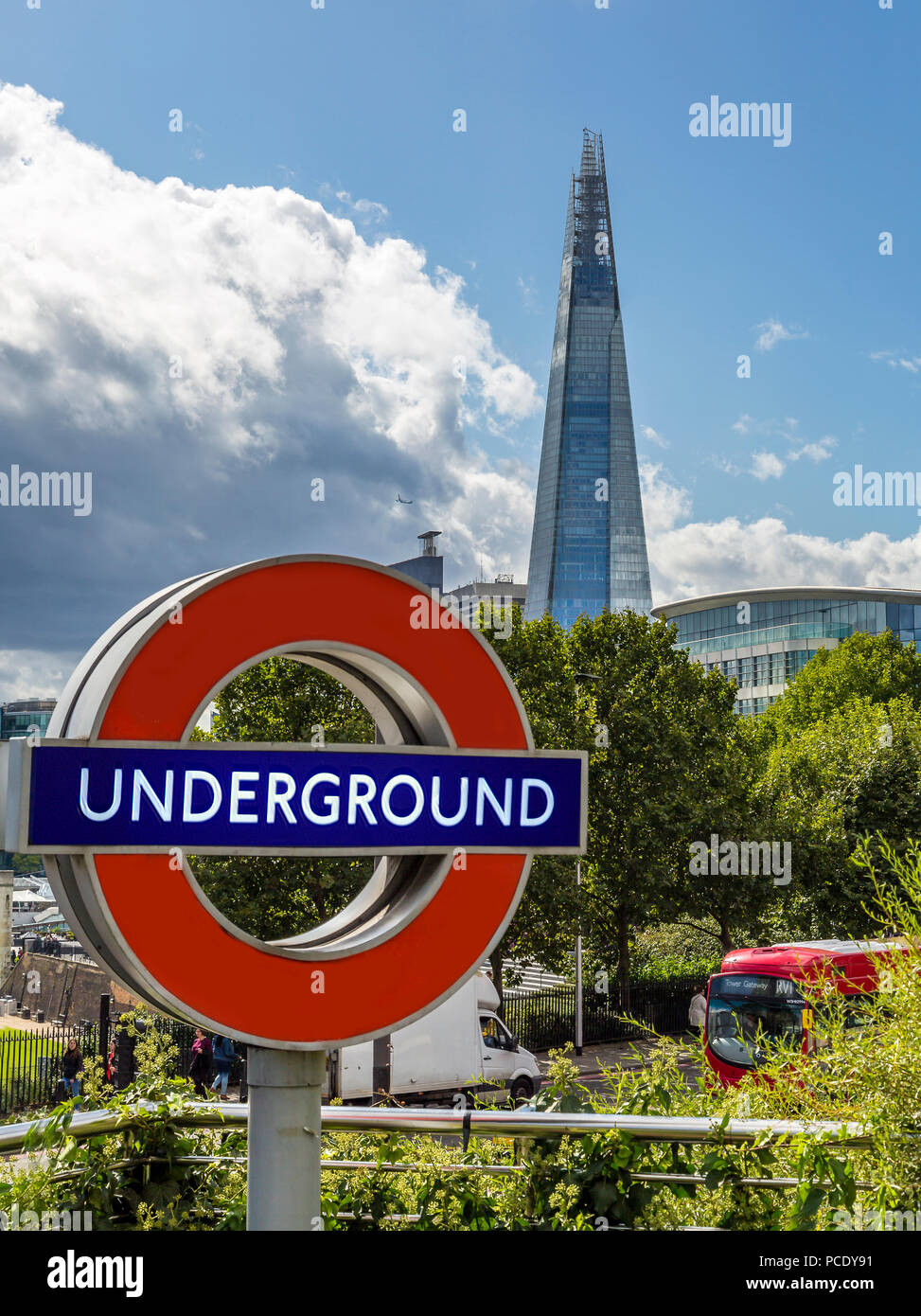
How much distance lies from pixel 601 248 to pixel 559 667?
568 ft

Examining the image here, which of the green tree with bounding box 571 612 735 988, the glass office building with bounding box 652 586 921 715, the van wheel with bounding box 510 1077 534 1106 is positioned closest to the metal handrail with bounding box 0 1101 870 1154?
the van wheel with bounding box 510 1077 534 1106

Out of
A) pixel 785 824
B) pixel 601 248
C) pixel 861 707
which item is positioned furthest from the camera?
pixel 601 248

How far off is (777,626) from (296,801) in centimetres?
8850

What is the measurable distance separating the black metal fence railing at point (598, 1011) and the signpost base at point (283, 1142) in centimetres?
2432

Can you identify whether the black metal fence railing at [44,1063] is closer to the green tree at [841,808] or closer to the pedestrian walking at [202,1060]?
the pedestrian walking at [202,1060]

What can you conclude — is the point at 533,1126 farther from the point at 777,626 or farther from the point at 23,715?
the point at 23,715

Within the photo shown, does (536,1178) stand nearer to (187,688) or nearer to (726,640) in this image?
(187,688)

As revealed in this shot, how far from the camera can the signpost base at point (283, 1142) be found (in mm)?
5633

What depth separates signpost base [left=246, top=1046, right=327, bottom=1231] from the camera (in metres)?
5.63

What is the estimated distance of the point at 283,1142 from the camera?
568cm

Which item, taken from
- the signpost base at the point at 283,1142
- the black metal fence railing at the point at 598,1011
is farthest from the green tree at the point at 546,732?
the signpost base at the point at 283,1142

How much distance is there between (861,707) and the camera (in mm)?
42531

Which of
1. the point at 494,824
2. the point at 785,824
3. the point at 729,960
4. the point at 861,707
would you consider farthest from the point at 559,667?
the point at 494,824

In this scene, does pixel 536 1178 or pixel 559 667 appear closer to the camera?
pixel 536 1178
